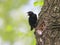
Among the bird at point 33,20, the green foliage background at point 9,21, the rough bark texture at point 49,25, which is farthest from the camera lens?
the green foliage background at point 9,21

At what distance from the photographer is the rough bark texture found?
3.15 metres

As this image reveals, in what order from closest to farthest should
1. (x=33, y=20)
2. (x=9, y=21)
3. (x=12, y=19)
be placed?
(x=33, y=20) < (x=9, y=21) < (x=12, y=19)

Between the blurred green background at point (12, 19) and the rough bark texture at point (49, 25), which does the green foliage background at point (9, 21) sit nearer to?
the blurred green background at point (12, 19)

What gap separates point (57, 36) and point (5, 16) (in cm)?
573

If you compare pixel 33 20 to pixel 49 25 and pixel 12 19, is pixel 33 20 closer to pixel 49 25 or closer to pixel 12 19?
pixel 49 25

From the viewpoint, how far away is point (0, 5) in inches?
349

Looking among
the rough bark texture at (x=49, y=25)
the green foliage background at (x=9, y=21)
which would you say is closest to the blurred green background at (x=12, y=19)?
the green foliage background at (x=9, y=21)

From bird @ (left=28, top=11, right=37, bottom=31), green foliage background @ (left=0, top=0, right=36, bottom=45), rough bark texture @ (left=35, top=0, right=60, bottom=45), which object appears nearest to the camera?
rough bark texture @ (left=35, top=0, right=60, bottom=45)

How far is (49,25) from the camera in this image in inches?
126

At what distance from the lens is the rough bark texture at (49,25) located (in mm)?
3154

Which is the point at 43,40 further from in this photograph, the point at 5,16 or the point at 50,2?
the point at 5,16

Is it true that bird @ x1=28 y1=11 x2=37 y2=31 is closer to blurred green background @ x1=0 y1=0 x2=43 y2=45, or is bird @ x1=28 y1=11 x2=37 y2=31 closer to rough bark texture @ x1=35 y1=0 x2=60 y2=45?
rough bark texture @ x1=35 y1=0 x2=60 y2=45

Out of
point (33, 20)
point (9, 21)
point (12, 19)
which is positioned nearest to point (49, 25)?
point (33, 20)

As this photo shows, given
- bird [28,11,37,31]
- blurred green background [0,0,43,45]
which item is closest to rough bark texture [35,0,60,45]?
bird [28,11,37,31]
